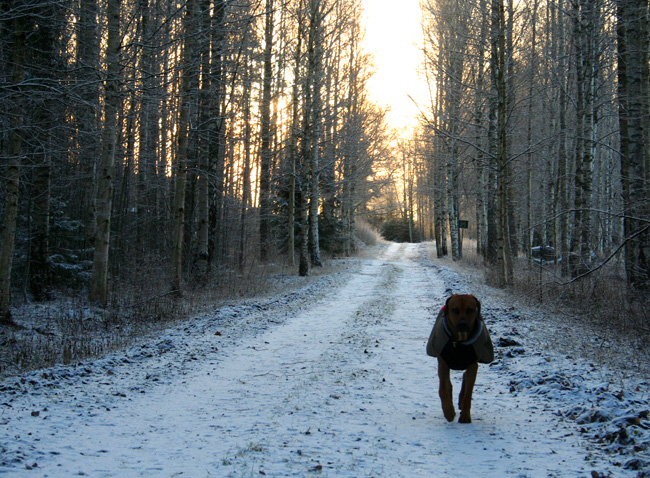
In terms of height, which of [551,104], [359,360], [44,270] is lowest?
[359,360]

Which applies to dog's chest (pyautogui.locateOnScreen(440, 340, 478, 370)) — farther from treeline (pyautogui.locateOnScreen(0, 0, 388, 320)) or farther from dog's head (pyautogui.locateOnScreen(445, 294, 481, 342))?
treeline (pyautogui.locateOnScreen(0, 0, 388, 320))

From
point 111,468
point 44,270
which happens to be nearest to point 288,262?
point 44,270

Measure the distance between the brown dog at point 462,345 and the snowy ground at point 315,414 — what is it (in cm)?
32

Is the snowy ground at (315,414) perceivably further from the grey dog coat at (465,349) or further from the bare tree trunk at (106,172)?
the bare tree trunk at (106,172)

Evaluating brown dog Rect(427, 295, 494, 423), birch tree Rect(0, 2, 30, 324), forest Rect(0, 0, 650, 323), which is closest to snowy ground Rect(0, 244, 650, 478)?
brown dog Rect(427, 295, 494, 423)

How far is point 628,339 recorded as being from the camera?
328 inches

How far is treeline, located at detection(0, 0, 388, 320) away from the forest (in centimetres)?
10

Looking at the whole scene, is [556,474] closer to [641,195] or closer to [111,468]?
[111,468]

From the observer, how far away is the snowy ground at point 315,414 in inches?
147

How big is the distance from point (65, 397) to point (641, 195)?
11.3 m

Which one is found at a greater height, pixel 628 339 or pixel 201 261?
pixel 201 261

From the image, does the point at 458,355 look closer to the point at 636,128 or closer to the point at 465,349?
the point at 465,349

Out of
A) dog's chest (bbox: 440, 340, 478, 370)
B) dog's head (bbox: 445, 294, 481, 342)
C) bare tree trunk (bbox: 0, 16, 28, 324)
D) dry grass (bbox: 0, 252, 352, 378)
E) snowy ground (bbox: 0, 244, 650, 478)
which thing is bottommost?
snowy ground (bbox: 0, 244, 650, 478)

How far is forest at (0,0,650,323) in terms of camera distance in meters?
9.74
